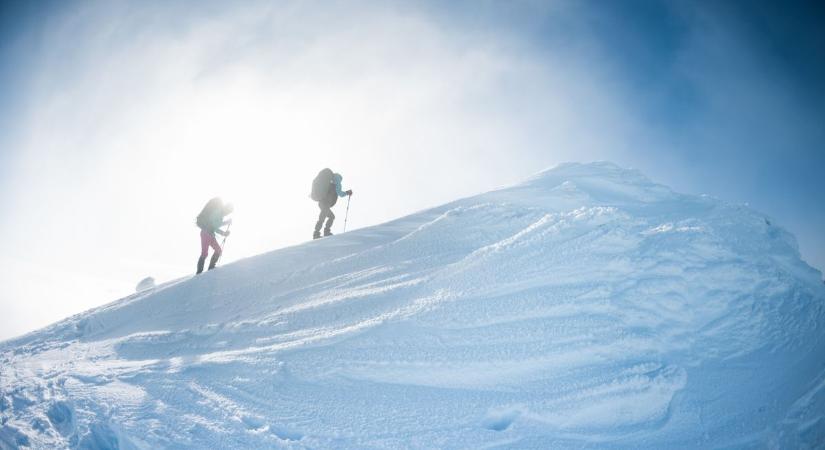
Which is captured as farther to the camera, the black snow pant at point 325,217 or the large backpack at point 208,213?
the black snow pant at point 325,217

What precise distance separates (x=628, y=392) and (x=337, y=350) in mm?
3768

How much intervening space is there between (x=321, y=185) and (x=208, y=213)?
11.5ft

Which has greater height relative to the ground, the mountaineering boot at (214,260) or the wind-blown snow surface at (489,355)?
the mountaineering boot at (214,260)

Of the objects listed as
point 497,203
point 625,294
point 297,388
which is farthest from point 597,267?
point 297,388

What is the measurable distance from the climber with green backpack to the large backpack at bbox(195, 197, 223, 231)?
9.69 feet

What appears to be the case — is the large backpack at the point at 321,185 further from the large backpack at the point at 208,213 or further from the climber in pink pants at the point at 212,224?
the large backpack at the point at 208,213


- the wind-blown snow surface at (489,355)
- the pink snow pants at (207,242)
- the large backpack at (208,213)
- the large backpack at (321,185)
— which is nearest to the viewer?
the wind-blown snow surface at (489,355)

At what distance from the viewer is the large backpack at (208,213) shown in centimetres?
1121

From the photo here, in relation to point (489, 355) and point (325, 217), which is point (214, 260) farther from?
point (489, 355)

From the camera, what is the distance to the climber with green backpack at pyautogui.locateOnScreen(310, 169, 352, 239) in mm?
13008

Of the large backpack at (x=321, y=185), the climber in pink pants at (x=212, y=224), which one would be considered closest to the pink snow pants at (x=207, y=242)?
the climber in pink pants at (x=212, y=224)

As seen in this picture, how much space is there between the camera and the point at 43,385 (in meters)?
5.63

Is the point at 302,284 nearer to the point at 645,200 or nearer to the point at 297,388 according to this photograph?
the point at 297,388

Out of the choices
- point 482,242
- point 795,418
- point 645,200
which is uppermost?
point 645,200
